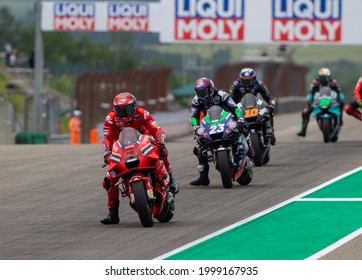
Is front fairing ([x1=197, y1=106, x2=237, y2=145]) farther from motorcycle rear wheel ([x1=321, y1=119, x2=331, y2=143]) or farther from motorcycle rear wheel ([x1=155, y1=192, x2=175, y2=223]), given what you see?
motorcycle rear wheel ([x1=321, y1=119, x2=331, y2=143])

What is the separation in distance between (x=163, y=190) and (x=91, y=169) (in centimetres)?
854

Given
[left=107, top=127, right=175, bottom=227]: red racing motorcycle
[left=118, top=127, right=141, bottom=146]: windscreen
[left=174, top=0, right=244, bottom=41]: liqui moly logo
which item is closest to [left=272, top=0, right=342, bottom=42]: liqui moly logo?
[left=174, top=0, right=244, bottom=41]: liqui moly logo

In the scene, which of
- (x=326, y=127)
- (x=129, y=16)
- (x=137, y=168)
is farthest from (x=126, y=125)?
(x=129, y=16)

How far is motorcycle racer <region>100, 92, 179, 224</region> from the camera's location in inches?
549

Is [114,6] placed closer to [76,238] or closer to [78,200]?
[78,200]

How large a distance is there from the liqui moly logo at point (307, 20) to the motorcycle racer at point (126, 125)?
30.8 metres

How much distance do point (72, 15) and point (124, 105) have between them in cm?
3344

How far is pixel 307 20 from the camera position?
44.9 metres

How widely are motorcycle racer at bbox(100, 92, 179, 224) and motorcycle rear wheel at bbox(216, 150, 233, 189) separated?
3.15 meters

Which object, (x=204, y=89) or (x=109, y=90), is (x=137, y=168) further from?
(x=109, y=90)

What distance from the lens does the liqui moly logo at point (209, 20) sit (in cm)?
4512

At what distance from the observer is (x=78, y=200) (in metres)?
17.9
